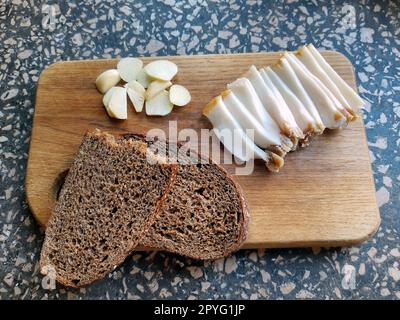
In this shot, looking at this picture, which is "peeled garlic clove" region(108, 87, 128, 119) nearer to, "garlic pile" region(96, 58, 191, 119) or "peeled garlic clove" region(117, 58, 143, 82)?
"garlic pile" region(96, 58, 191, 119)

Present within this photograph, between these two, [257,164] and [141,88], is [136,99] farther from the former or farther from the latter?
[257,164]

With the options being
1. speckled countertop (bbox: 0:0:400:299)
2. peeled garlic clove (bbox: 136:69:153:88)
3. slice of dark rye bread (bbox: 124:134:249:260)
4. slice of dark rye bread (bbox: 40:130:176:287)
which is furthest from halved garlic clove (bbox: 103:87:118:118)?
slice of dark rye bread (bbox: 124:134:249:260)

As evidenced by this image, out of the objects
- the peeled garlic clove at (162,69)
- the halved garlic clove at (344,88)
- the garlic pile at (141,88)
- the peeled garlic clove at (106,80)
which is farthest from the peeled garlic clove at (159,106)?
the halved garlic clove at (344,88)

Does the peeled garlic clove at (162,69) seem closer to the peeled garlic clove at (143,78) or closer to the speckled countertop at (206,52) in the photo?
the peeled garlic clove at (143,78)

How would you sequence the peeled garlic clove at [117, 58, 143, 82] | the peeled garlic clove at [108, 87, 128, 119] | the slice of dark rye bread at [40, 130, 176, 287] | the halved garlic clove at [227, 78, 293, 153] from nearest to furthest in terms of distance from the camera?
the slice of dark rye bread at [40, 130, 176, 287] → the halved garlic clove at [227, 78, 293, 153] → the peeled garlic clove at [108, 87, 128, 119] → the peeled garlic clove at [117, 58, 143, 82]

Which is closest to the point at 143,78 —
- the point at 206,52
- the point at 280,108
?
the point at 206,52

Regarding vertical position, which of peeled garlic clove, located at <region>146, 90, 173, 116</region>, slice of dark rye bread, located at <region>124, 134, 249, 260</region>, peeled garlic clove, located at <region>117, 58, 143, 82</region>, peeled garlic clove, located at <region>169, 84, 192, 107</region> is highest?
peeled garlic clove, located at <region>117, 58, 143, 82</region>
